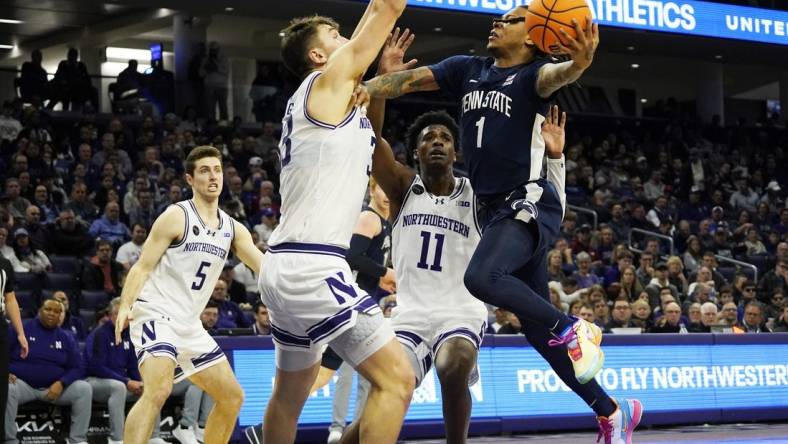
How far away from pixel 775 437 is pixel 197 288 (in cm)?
612

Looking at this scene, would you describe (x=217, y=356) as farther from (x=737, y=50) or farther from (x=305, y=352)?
(x=737, y=50)

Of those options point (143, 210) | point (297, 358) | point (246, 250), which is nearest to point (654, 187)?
point (143, 210)

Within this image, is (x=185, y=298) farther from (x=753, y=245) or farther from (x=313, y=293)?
(x=753, y=245)

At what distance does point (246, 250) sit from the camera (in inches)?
329

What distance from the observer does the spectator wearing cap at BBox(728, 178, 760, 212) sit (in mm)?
25391

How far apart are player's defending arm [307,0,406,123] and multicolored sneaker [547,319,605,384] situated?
6.08ft

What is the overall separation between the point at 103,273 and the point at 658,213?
40.5 ft

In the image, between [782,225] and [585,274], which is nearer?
[585,274]

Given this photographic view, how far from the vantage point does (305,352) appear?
222 inches

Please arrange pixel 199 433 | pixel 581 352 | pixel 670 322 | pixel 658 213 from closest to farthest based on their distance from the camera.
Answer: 1. pixel 581 352
2. pixel 199 433
3. pixel 670 322
4. pixel 658 213

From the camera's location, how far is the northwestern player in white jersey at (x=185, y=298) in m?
7.90

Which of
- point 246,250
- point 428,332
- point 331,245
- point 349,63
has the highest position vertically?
point 349,63

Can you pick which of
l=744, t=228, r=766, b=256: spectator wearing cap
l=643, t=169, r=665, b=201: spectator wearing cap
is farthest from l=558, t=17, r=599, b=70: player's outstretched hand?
l=643, t=169, r=665, b=201: spectator wearing cap

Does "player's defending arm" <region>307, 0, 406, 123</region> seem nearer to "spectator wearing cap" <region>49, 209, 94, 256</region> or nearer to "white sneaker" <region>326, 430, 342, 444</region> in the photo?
"white sneaker" <region>326, 430, 342, 444</region>
